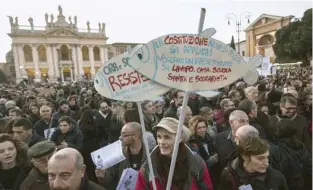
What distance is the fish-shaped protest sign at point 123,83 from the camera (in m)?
1.97

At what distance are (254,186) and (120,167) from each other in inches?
50.4

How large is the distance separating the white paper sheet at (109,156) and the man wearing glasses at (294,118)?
1.86 meters

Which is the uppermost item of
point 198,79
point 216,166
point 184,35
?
point 184,35

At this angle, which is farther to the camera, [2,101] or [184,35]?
[2,101]

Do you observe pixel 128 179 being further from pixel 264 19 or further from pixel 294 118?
pixel 264 19

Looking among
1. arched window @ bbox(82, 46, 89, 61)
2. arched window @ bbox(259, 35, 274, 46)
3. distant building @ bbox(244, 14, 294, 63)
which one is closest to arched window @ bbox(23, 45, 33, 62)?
arched window @ bbox(82, 46, 89, 61)

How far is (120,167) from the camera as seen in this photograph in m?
2.63

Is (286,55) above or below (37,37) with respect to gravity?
below

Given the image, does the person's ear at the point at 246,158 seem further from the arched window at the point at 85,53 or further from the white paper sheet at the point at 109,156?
the arched window at the point at 85,53

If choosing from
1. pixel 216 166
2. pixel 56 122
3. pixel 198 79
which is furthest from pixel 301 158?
pixel 56 122

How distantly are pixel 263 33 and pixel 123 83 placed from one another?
185 feet

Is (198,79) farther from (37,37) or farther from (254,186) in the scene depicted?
(37,37)

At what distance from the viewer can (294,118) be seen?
130 inches

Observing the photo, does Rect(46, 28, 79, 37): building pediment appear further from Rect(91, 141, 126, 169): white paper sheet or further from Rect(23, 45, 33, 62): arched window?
Rect(91, 141, 126, 169): white paper sheet
